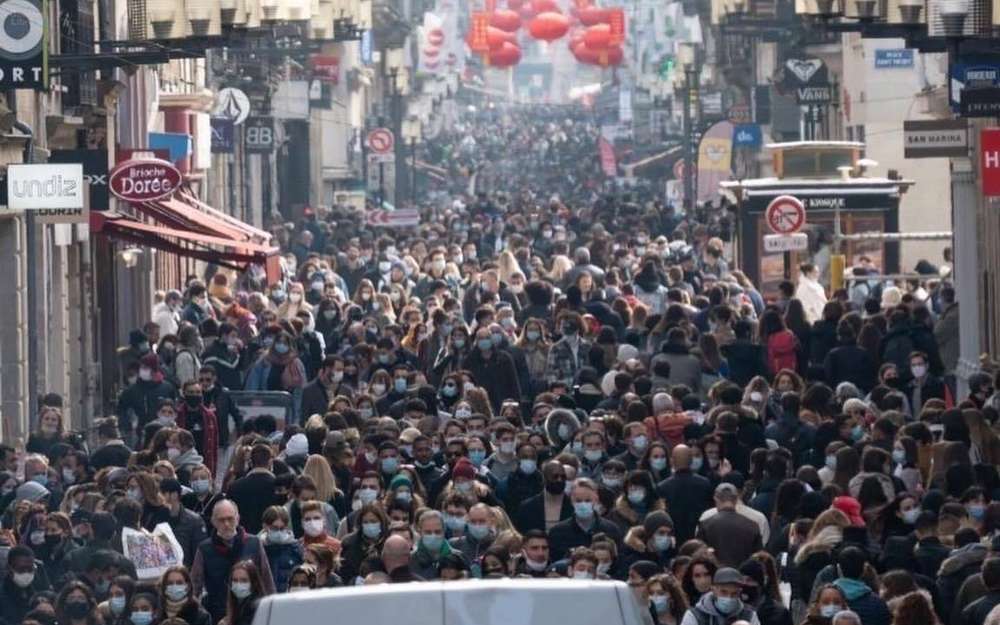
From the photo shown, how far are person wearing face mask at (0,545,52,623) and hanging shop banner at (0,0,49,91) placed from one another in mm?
8928

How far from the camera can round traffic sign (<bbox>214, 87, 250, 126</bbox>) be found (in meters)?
50.4

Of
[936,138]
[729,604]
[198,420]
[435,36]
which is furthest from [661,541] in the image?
[435,36]

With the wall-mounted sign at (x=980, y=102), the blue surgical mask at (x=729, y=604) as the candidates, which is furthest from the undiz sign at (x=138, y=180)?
the blue surgical mask at (x=729, y=604)

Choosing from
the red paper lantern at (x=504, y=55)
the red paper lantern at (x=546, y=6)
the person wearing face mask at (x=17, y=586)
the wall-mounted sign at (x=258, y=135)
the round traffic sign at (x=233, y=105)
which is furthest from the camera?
the red paper lantern at (x=504, y=55)

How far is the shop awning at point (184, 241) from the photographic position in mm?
31828

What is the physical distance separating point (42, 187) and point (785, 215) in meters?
13.5

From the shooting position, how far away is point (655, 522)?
16.4m

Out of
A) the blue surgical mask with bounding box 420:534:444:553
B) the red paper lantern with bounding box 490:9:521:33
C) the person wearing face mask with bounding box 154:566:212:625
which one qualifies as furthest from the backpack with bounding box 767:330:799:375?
the red paper lantern with bounding box 490:9:521:33

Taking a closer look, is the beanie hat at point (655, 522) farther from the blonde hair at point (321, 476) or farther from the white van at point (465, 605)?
the white van at point (465, 605)

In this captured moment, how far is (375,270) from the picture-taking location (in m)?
40.4

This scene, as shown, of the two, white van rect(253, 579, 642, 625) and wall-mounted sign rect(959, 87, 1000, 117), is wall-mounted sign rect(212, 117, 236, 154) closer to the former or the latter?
wall-mounted sign rect(959, 87, 1000, 117)

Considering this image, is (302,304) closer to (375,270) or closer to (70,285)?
(70,285)

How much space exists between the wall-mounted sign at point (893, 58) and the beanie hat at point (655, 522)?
32689mm

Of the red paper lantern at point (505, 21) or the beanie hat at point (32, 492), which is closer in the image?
the beanie hat at point (32, 492)
